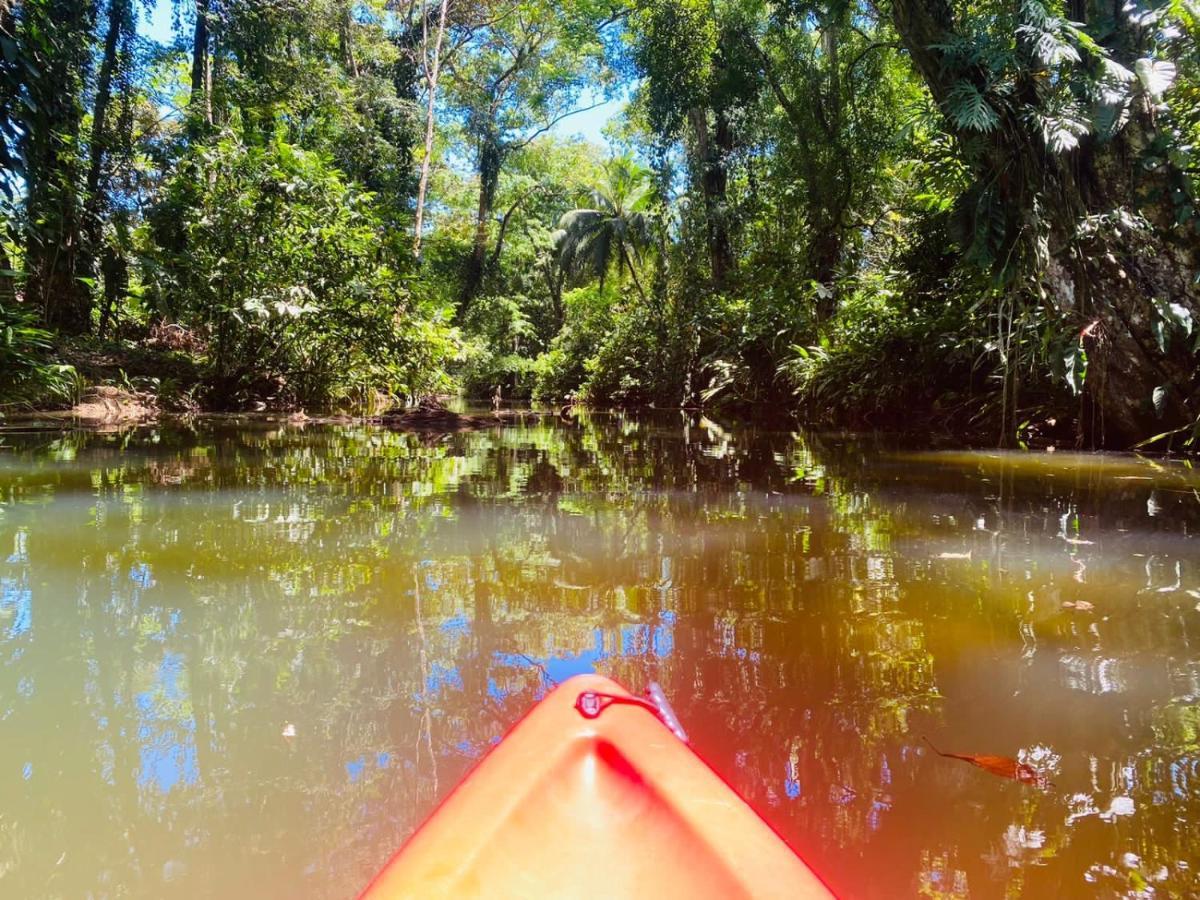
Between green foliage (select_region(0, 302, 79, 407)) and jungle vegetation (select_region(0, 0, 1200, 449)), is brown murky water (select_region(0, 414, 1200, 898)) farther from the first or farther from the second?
green foliage (select_region(0, 302, 79, 407))

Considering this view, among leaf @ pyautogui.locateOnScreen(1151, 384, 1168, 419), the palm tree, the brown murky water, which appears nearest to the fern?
leaf @ pyautogui.locateOnScreen(1151, 384, 1168, 419)

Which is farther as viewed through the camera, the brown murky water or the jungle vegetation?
the jungle vegetation

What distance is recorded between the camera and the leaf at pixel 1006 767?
1.40 m

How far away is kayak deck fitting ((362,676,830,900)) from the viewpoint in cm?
93

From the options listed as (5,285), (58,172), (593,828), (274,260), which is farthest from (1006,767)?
(58,172)

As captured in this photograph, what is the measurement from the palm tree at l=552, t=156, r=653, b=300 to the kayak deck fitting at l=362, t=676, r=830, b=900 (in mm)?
22578

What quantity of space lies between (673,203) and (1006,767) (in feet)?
58.8

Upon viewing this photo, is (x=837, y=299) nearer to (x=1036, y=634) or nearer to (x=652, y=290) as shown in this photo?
(x=652, y=290)

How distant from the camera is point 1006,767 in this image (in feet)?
4.76

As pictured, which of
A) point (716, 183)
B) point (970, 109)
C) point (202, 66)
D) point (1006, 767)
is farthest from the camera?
point (716, 183)

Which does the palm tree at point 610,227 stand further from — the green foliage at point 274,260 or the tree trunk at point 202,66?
the green foliage at point 274,260

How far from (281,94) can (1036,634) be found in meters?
16.4

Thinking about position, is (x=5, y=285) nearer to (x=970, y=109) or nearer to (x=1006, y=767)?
(x=970, y=109)

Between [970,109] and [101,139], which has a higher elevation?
[101,139]
